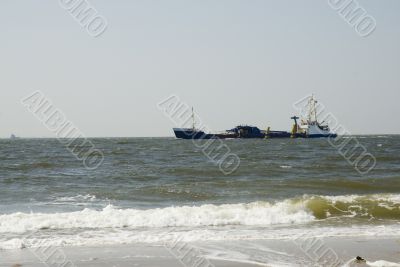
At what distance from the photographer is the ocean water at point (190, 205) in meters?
12.3

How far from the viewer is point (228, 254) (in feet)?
31.0

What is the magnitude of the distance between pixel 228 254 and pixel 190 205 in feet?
28.4

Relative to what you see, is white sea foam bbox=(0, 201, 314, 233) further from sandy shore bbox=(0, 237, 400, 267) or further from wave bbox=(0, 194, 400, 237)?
sandy shore bbox=(0, 237, 400, 267)

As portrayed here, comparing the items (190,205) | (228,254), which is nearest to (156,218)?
(190,205)

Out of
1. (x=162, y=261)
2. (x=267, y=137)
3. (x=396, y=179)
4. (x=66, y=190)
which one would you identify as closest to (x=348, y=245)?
(x=162, y=261)

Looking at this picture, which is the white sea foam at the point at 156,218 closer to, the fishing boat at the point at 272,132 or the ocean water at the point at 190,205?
the ocean water at the point at 190,205

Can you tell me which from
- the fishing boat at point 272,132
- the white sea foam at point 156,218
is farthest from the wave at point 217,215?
the fishing boat at point 272,132

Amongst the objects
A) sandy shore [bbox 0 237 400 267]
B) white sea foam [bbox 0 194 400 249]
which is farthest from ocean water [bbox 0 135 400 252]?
sandy shore [bbox 0 237 400 267]

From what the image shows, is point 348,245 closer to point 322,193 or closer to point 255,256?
point 255,256

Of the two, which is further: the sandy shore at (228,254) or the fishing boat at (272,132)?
the fishing boat at (272,132)

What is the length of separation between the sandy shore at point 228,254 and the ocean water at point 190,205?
0.78m

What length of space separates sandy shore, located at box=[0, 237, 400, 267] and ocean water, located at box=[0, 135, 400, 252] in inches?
30.9

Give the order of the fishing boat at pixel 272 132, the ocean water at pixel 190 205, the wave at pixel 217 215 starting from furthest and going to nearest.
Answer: the fishing boat at pixel 272 132 < the wave at pixel 217 215 < the ocean water at pixel 190 205

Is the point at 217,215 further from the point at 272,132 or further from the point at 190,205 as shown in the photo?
the point at 272,132
